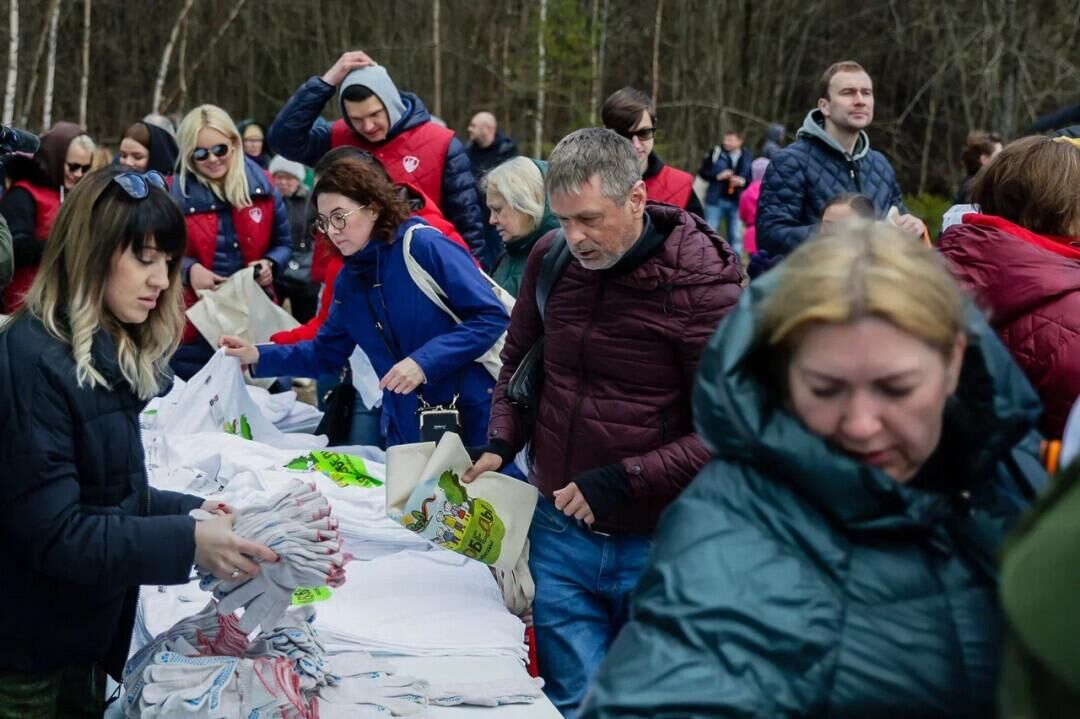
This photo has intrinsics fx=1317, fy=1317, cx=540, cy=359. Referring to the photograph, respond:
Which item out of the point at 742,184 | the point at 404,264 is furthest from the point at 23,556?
the point at 742,184

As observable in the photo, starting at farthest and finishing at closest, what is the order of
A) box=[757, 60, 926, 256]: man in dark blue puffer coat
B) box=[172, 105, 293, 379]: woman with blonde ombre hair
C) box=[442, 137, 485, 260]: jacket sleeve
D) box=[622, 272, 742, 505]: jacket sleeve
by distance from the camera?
box=[172, 105, 293, 379]: woman with blonde ombre hair
box=[442, 137, 485, 260]: jacket sleeve
box=[757, 60, 926, 256]: man in dark blue puffer coat
box=[622, 272, 742, 505]: jacket sleeve

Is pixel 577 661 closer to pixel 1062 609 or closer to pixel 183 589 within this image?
pixel 183 589

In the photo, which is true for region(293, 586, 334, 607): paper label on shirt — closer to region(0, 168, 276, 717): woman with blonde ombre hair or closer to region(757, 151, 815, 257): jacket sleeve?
region(0, 168, 276, 717): woman with blonde ombre hair

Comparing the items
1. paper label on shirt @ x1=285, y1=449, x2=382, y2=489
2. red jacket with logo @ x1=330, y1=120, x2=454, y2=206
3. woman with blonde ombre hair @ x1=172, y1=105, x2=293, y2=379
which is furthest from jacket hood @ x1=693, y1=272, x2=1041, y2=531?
woman with blonde ombre hair @ x1=172, y1=105, x2=293, y2=379

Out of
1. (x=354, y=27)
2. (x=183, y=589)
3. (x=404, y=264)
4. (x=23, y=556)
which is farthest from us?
(x=354, y=27)

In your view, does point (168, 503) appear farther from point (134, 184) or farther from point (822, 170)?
point (822, 170)

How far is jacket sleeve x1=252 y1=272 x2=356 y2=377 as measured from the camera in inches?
191

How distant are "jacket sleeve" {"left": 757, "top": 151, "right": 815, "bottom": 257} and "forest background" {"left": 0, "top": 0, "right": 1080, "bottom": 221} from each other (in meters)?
16.6

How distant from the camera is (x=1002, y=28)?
19.3 meters

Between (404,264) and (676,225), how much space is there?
141 centimetres

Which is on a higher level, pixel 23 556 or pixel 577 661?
pixel 23 556

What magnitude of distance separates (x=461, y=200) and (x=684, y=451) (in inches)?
145

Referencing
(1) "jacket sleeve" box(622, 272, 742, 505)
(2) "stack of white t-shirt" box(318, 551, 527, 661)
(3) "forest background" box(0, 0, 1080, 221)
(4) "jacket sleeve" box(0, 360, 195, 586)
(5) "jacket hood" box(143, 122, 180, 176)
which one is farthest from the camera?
(3) "forest background" box(0, 0, 1080, 221)

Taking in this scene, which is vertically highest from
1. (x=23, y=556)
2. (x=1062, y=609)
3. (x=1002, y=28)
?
(x=1002, y=28)
